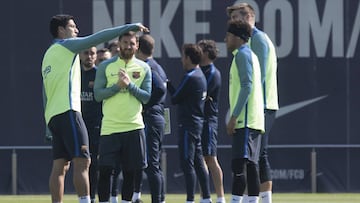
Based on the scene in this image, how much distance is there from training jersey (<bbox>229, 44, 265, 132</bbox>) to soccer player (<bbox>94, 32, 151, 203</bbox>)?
35.4 inches

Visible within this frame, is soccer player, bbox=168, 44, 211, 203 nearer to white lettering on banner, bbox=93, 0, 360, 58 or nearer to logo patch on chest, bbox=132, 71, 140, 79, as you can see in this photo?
logo patch on chest, bbox=132, 71, 140, 79

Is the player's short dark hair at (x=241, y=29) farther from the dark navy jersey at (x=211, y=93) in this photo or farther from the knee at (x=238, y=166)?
the dark navy jersey at (x=211, y=93)

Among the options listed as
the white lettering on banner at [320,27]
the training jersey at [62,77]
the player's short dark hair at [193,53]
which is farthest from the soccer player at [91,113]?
the white lettering on banner at [320,27]

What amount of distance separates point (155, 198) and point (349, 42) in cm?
754

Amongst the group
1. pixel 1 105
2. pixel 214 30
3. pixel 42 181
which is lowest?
pixel 42 181

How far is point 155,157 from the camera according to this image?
12766mm

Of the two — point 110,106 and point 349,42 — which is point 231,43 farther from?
point 349,42

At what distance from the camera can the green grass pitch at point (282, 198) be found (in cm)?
1643

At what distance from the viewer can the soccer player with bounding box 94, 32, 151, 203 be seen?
1114 cm

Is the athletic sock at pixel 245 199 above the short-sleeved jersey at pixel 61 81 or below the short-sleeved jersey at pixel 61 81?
below

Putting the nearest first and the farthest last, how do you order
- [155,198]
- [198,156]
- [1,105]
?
[155,198] < [198,156] < [1,105]

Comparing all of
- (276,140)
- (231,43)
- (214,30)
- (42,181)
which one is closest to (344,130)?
(276,140)

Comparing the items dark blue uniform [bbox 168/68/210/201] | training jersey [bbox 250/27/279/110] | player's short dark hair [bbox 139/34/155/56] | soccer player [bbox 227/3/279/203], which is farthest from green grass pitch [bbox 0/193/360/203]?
training jersey [bbox 250/27/279/110]

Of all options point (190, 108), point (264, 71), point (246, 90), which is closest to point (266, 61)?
point (264, 71)
